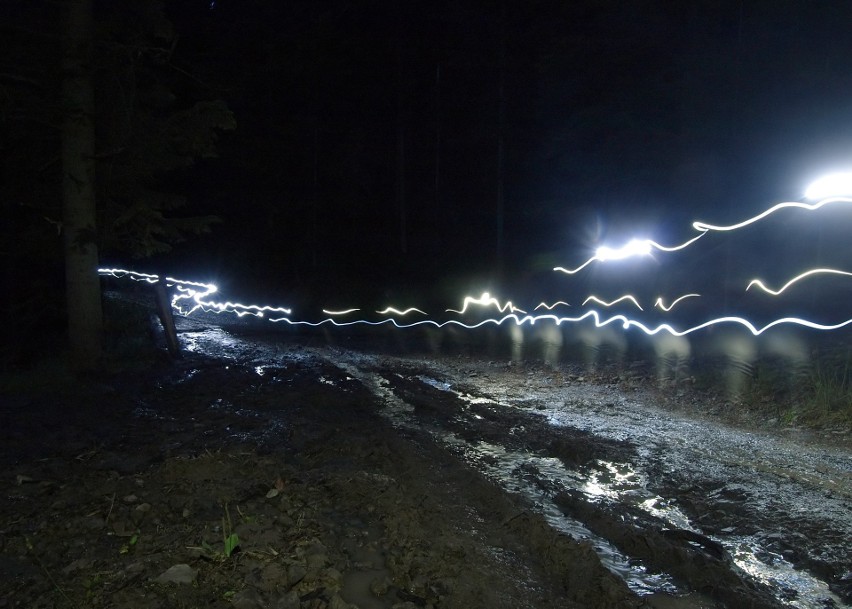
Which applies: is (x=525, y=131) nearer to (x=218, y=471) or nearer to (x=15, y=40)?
(x=15, y=40)

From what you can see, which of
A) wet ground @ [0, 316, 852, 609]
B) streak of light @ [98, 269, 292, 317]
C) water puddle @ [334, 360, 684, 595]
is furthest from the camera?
streak of light @ [98, 269, 292, 317]

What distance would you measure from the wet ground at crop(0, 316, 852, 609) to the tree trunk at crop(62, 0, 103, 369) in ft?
8.54

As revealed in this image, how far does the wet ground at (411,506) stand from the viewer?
11.1 feet

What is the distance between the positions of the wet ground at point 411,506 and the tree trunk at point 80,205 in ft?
8.54

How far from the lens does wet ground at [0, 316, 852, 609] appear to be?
134 inches

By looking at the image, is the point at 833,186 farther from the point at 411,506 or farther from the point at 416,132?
the point at 416,132

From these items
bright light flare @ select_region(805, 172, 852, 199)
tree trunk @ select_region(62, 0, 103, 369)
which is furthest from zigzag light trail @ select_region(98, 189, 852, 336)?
tree trunk @ select_region(62, 0, 103, 369)

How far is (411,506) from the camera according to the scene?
459 centimetres

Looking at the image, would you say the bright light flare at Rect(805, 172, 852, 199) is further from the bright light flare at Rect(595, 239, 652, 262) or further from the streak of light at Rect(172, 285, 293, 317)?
the streak of light at Rect(172, 285, 293, 317)

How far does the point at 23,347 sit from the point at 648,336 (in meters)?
14.5

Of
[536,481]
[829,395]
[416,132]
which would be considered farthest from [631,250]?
[416,132]

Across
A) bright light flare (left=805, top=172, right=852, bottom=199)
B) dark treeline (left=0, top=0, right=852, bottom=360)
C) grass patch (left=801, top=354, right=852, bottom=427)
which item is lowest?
grass patch (left=801, top=354, right=852, bottom=427)

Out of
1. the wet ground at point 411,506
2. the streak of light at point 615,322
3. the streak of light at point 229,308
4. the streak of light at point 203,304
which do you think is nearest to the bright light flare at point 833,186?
the streak of light at point 615,322

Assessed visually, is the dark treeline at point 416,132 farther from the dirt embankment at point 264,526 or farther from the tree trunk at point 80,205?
the dirt embankment at point 264,526
